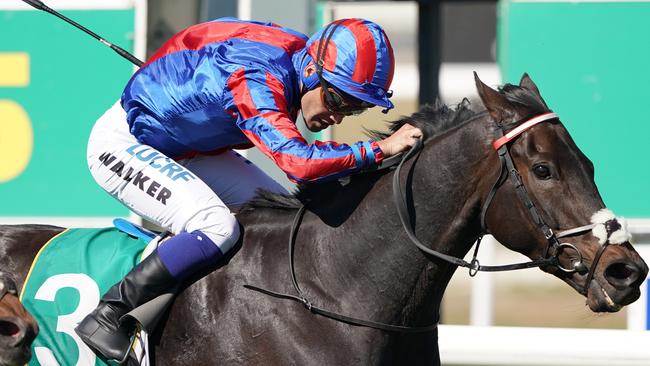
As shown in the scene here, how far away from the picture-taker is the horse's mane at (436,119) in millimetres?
3572

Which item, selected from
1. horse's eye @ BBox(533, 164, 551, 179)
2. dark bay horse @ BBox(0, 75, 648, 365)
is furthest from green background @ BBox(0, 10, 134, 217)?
horse's eye @ BBox(533, 164, 551, 179)

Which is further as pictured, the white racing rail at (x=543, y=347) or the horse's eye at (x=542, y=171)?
the white racing rail at (x=543, y=347)

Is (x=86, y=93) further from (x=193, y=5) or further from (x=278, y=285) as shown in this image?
(x=278, y=285)

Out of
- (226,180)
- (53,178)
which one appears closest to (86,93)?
(53,178)

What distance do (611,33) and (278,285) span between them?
10.8 feet

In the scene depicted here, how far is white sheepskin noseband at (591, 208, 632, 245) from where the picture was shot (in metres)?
3.32

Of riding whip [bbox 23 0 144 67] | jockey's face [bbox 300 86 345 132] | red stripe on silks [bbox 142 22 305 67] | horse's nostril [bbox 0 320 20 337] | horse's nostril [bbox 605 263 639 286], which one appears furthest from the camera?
riding whip [bbox 23 0 144 67]

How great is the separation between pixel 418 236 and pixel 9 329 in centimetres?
129

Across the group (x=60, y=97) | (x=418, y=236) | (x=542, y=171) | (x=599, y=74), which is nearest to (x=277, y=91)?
(x=418, y=236)

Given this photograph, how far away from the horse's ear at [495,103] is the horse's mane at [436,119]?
32 millimetres

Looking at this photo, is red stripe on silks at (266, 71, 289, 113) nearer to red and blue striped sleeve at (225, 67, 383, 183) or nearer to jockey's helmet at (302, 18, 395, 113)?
red and blue striped sleeve at (225, 67, 383, 183)

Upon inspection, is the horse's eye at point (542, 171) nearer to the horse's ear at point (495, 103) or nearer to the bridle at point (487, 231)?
the bridle at point (487, 231)

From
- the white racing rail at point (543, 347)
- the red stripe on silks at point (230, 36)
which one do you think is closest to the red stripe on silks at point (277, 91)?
the red stripe on silks at point (230, 36)

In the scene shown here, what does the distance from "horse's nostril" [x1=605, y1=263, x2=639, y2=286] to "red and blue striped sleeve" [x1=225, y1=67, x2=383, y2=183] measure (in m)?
0.80
